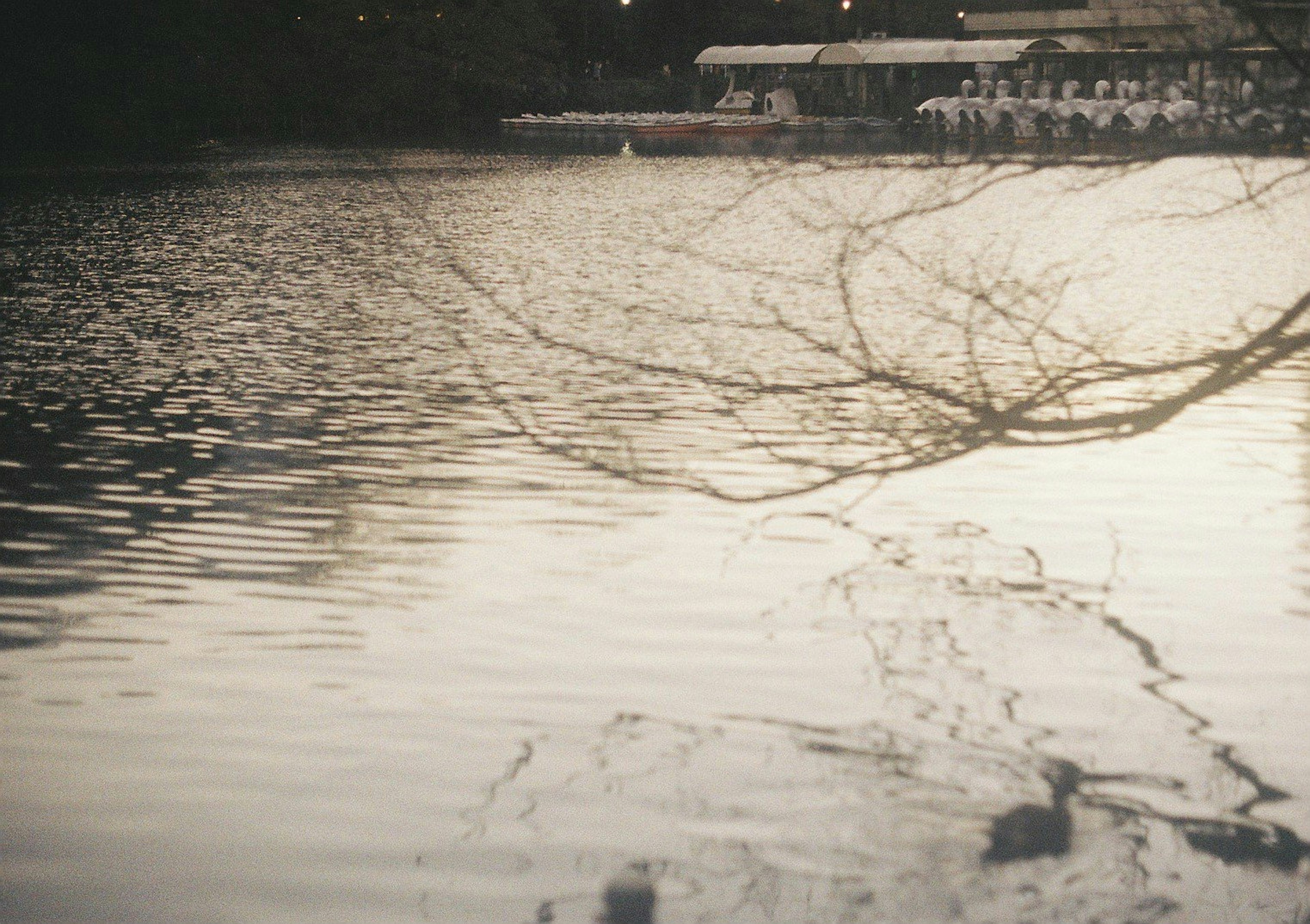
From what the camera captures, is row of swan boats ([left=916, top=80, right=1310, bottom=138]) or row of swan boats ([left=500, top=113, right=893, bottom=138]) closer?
row of swan boats ([left=916, top=80, right=1310, bottom=138])

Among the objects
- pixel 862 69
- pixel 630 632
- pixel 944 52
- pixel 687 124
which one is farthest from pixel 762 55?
pixel 630 632

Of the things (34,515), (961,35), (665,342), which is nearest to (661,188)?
(665,342)

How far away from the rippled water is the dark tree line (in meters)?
29.7

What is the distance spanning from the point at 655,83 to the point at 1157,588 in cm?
8996

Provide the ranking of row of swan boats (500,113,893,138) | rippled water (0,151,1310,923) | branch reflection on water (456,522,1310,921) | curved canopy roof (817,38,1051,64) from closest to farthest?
1. branch reflection on water (456,522,1310,921)
2. rippled water (0,151,1310,923)
3. curved canopy roof (817,38,1051,64)
4. row of swan boats (500,113,893,138)

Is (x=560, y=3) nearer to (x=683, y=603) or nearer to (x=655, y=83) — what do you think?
(x=655, y=83)

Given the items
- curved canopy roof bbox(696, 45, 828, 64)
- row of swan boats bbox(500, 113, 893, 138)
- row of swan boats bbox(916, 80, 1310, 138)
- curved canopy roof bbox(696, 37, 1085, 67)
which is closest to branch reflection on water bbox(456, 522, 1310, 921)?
row of swan boats bbox(916, 80, 1310, 138)

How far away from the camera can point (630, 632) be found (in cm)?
795

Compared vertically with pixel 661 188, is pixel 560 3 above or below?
above

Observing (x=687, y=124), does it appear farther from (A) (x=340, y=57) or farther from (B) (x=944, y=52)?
(A) (x=340, y=57)

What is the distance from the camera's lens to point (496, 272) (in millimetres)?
23000

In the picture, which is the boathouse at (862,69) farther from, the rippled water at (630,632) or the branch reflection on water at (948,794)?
the branch reflection on water at (948,794)

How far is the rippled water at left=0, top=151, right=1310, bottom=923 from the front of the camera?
545cm

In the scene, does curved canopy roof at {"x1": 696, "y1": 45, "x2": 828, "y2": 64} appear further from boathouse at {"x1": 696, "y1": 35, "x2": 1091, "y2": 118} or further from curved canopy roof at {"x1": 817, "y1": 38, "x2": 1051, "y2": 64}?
curved canopy roof at {"x1": 817, "y1": 38, "x2": 1051, "y2": 64}
